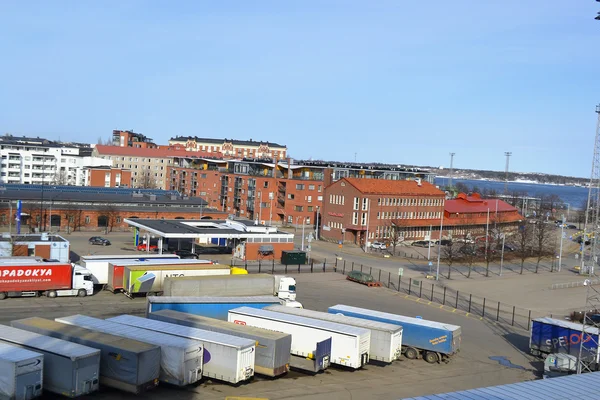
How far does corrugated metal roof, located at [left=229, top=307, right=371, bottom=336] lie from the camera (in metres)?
24.0

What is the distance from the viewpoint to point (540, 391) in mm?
16406

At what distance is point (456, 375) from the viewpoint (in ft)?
81.9

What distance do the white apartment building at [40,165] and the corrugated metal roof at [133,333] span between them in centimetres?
9427

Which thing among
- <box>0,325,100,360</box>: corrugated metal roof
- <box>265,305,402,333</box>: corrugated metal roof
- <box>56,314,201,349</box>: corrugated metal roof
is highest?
<box>0,325,100,360</box>: corrugated metal roof

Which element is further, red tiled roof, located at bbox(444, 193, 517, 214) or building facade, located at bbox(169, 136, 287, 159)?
building facade, located at bbox(169, 136, 287, 159)

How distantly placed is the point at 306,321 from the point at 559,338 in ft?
40.4

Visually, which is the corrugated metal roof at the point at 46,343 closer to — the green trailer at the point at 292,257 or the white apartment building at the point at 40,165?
the green trailer at the point at 292,257

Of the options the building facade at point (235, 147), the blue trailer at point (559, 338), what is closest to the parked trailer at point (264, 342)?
the blue trailer at point (559, 338)

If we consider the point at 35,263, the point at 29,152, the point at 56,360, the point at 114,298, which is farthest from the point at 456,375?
the point at 29,152

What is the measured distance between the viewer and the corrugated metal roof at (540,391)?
1505 centimetres

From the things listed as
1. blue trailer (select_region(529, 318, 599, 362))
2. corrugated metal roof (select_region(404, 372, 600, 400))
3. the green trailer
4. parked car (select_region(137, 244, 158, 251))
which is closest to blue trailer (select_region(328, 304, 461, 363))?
blue trailer (select_region(529, 318, 599, 362))

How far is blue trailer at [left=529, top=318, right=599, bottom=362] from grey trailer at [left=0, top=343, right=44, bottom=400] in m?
21.8

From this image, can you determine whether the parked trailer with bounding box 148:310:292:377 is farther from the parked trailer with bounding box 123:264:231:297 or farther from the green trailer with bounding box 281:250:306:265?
the green trailer with bounding box 281:250:306:265

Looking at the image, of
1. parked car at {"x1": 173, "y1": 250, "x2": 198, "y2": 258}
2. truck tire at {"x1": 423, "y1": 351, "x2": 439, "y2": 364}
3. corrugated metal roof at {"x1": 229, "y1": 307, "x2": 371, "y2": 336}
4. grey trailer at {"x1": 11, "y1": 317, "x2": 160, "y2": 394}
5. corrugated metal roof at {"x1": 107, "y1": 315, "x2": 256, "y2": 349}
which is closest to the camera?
grey trailer at {"x1": 11, "y1": 317, "x2": 160, "y2": 394}
